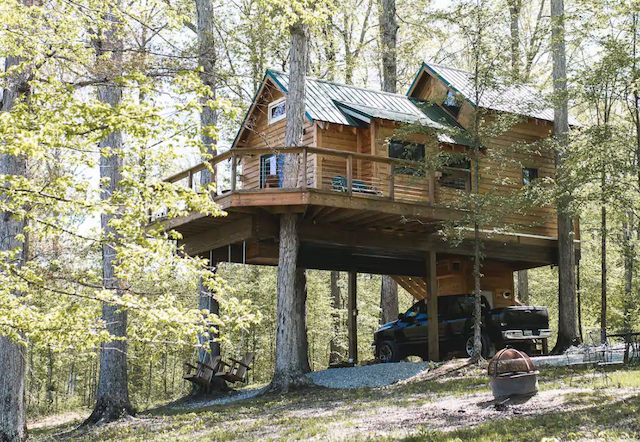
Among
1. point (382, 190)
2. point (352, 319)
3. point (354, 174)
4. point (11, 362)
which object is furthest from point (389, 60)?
point (11, 362)

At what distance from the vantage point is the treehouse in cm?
1548

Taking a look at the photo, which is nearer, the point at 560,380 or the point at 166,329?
the point at 166,329

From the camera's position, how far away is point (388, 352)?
19125 mm

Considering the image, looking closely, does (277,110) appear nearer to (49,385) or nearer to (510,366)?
(510,366)

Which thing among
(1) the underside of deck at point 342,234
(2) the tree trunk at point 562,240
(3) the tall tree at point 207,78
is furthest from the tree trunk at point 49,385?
(2) the tree trunk at point 562,240

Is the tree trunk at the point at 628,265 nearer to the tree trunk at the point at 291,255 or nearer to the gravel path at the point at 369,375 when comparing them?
the gravel path at the point at 369,375

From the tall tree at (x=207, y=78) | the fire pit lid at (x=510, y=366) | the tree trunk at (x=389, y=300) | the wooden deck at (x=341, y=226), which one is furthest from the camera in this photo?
the tree trunk at (x=389, y=300)

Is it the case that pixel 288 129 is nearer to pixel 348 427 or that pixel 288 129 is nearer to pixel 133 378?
pixel 348 427

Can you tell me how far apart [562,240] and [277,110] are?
9.25 metres

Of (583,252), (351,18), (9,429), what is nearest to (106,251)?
(9,429)

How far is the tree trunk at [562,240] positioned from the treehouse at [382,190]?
63cm

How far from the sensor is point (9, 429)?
1249 centimetres

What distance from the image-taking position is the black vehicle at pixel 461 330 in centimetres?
1708

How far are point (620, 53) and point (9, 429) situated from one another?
14.7 metres
